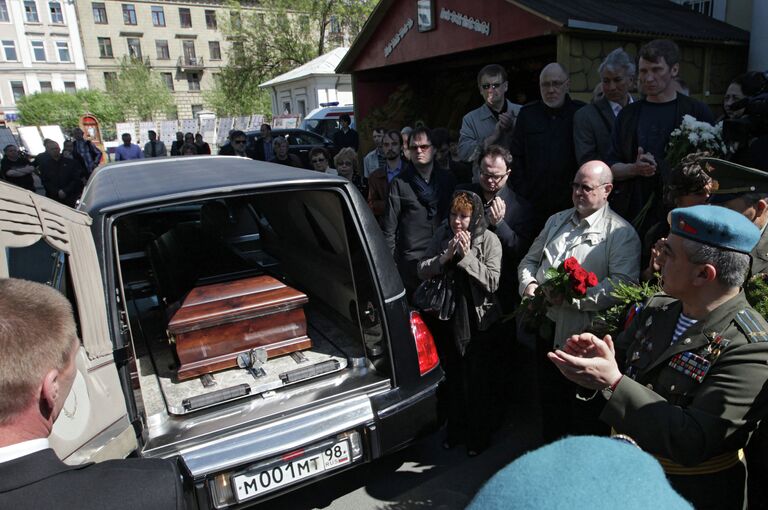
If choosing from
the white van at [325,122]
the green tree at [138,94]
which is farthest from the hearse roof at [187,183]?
the green tree at [138,94]

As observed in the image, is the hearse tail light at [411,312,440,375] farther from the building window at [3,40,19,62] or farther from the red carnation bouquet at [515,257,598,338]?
the building window at [3,40,19,62]

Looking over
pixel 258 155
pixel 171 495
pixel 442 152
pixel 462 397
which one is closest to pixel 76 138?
pixel 258 155

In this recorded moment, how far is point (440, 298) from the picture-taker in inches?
128

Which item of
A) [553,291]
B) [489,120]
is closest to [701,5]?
[489,120]

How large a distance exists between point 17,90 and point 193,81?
1671 cm

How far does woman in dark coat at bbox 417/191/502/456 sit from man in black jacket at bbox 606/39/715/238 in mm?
958

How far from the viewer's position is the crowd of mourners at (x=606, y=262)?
1.60 meters

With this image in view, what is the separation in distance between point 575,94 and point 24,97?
54680 mm

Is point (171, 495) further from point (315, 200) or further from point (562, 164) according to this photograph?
point (562, 164)

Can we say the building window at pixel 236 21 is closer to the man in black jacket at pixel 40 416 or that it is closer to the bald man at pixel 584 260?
the bald man at pixel 584 260

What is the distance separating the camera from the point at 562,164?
4000 mm

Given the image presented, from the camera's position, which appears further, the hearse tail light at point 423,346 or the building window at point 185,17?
the building window at point 185,17

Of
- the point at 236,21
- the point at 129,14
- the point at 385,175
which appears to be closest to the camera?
the point at 385,175

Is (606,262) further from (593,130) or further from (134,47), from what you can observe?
(134,47)
